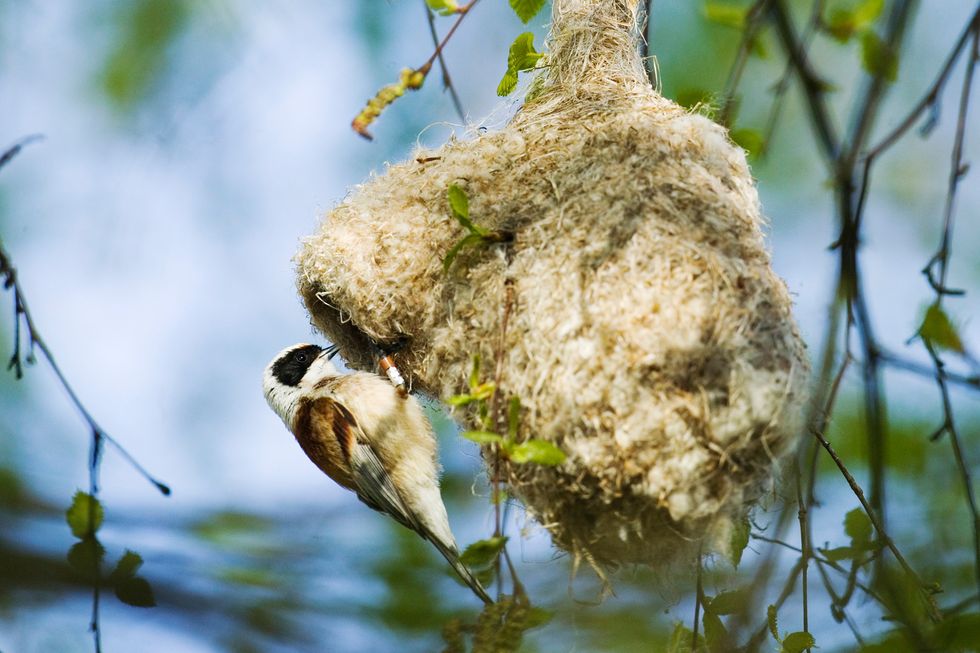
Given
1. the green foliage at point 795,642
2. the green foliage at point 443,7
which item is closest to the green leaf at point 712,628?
the green foliage at point 795,642

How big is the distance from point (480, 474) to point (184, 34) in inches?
158

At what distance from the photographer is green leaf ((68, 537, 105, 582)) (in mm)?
2452

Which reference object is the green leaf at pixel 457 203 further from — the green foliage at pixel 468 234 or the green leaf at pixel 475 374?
the green leaf at pixel 475 374

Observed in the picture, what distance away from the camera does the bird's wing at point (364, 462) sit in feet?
12.4

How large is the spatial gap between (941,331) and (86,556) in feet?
7.72

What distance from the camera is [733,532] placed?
9.14 ft

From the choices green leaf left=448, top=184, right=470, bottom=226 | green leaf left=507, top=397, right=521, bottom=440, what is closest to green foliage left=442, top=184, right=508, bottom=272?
green leaf left=448, top=184, right=470, bottom=226

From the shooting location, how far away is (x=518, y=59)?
3596 mm

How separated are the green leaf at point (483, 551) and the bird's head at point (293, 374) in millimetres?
1892

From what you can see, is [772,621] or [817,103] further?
[772,621]

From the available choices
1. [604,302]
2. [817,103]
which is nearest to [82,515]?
[604,302]

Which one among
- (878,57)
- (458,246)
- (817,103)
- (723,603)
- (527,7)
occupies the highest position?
(527,7)

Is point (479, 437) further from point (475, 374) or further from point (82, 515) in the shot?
point (82, 515)

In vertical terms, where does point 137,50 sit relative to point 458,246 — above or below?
above
